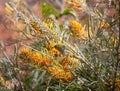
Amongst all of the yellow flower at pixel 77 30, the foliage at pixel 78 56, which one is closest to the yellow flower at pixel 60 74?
the foliage at pixel 78 56

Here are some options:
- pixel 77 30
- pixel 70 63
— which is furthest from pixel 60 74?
pixel 77 30

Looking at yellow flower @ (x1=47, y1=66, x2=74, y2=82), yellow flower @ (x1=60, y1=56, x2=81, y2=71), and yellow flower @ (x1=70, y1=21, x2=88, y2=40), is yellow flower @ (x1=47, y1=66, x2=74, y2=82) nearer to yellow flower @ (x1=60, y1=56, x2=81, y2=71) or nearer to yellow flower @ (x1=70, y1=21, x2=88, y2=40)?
yellow flower @ (x1=60, y1=56, x2=81, y2=71)

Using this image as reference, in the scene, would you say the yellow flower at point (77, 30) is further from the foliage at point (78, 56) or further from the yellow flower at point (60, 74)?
the yellow flower at point (60, 74)

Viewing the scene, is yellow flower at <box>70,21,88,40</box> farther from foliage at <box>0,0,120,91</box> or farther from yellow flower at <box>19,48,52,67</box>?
yellow flower at <box>19,48,52,67</box>

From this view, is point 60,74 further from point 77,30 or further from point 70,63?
point 77,30

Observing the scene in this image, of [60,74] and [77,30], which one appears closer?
[60,74]

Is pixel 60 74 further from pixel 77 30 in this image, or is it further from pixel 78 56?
pixel 77 30

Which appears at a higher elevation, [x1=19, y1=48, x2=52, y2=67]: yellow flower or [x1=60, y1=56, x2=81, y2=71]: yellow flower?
[x1=19, y1=48, x2=52, y2=67]: yellow flower

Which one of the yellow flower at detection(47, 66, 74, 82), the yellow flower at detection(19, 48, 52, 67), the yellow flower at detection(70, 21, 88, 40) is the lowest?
the yellow flower at detection(47, 66, 74, 82)

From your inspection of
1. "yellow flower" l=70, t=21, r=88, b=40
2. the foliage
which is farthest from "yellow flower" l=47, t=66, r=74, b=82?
"yellow flower" l=70, t=21, r=88, b=40

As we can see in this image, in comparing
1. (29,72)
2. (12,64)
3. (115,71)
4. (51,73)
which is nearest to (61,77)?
Answer: (51,73)
